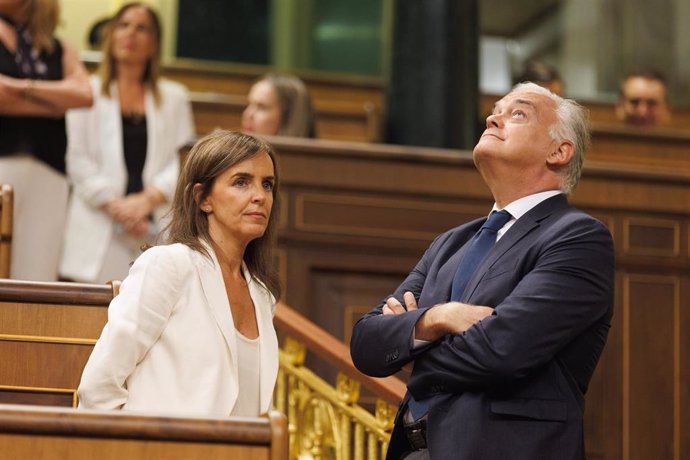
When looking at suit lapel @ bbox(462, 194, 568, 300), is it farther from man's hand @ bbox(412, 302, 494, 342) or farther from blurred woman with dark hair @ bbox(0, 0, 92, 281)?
blurred woman with dark hair @ bbox(0, 0, 92, 281)

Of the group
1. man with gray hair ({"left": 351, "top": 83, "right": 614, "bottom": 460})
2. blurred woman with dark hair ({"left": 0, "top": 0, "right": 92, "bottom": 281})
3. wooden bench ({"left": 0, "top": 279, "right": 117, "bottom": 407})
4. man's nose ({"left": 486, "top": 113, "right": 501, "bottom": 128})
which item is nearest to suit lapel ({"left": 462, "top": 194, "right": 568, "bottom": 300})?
man with gray hair ({"left": 351, "top": 83, "right": 614, "bottom": 460})

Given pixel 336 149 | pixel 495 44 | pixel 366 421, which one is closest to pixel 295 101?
pixel 336 149

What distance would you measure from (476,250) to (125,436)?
1.18m

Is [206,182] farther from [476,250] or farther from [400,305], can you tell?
[476,250]

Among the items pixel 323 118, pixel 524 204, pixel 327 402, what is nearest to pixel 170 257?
pixel 524 204

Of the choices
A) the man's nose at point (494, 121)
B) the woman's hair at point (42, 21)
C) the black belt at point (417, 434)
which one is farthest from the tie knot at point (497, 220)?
the woman's hair at point (42, 21)

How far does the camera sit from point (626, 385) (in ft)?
19.6

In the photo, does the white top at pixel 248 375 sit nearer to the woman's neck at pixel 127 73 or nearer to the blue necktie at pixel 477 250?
the blue necktie at pixel 477 250

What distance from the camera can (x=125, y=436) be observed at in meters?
2.44

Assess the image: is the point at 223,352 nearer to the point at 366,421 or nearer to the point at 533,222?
the point at 533,222

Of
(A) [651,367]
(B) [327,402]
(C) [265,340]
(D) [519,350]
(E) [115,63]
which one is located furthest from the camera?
(A) [651,367]

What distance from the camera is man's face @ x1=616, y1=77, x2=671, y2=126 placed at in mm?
7824

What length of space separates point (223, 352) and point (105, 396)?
0.29 m

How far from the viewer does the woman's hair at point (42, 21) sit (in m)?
5.08
